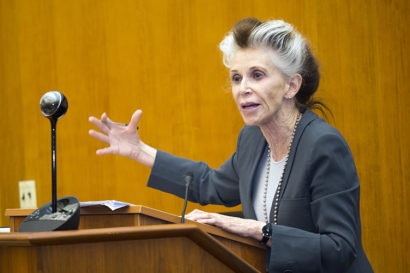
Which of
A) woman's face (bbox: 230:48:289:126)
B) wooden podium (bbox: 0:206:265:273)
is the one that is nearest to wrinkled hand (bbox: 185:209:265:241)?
wooden podium (bbox: 0:206:265:273)

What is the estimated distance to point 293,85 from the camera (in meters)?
1.66

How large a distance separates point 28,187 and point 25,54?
0.82m

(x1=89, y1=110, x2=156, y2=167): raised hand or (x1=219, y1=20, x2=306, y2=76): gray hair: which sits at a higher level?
(x1=219, y1=20, x2=306, y2=76): gray hair

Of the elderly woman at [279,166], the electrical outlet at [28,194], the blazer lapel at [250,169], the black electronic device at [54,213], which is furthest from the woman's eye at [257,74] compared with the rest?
the electrical outlet at [28,194]

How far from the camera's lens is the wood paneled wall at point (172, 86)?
2516mm

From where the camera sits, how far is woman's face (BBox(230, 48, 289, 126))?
156 centimetres

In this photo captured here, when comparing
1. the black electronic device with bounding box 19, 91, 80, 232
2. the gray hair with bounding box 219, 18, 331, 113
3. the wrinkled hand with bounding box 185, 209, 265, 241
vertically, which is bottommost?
the wrinkled hand with bounding box 185, 209, 265, 241

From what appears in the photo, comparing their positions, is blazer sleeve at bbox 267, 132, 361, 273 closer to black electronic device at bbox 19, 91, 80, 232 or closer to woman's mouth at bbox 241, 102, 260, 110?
woman's mouth at bbox 241, 102, 260, 110

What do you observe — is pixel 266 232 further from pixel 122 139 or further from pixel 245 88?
pixel 122 139

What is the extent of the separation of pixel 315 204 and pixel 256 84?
0.43 m

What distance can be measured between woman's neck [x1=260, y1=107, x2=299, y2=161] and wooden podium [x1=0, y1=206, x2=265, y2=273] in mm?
643

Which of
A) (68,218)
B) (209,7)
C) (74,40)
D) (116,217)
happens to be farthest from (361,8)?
(68,218)

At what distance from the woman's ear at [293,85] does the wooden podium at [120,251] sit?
755 mm

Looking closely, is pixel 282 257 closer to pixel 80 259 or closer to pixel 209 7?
pixel 80 259
